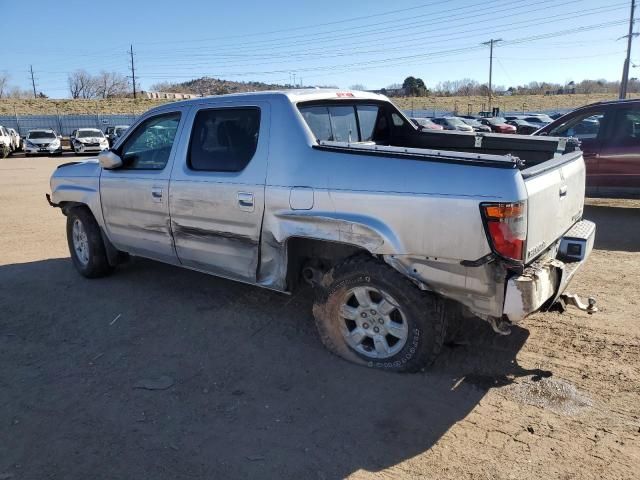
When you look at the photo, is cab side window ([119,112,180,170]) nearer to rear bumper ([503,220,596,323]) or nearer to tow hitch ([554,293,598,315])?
rear bumper ([503,220,596,323])

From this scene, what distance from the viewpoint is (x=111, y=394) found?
3.54 meters

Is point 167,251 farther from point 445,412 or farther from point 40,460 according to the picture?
point 445,412

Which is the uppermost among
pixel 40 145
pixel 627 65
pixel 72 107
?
pixel 627 65

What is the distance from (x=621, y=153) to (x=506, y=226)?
22.4 feet

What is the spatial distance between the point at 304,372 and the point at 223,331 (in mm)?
1012

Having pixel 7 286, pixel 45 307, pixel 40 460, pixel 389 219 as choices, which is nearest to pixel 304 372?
pixel 389 219

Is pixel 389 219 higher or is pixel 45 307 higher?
pixel 389 219

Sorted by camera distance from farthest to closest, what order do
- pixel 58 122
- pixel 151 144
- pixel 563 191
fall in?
pixel 58 122 < pixel 151 144 < pixel 563 191

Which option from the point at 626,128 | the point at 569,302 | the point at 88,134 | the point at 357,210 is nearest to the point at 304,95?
the point at 357,210

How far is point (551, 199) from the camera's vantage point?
339 cm

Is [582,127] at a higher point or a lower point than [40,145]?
higher

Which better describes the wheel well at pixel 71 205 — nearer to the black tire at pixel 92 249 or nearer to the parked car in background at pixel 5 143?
the black tire at pixel 92 249

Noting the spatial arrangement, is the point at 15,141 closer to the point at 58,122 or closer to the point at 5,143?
the point at 5,143

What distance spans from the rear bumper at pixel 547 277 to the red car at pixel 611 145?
5.15m
